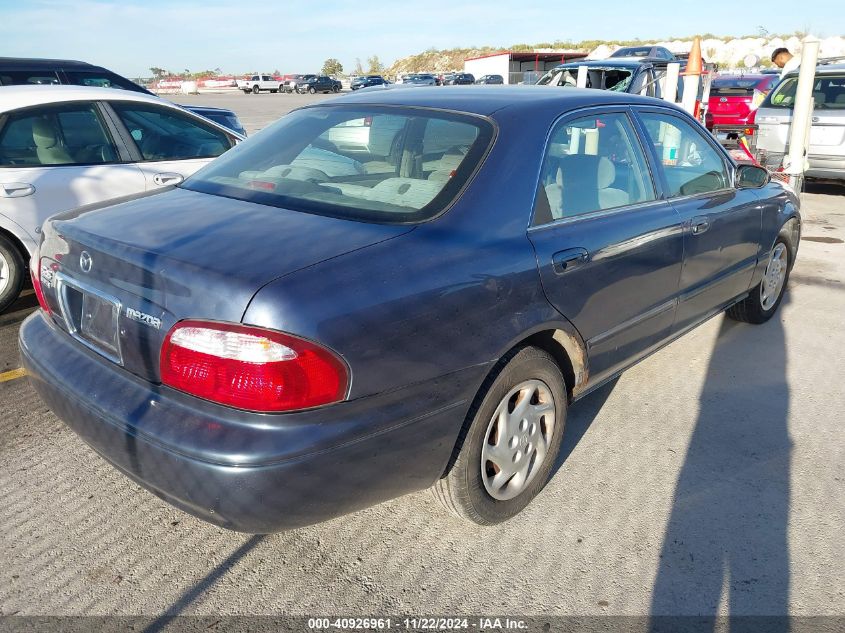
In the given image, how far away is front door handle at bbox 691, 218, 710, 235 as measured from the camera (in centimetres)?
363

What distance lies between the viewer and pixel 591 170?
3170 mm

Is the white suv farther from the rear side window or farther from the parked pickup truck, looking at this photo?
the parked pickup truck

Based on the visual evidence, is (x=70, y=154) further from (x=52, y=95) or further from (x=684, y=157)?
(x=684, y=157)

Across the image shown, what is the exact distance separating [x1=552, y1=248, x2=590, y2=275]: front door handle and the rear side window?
26.1 ft

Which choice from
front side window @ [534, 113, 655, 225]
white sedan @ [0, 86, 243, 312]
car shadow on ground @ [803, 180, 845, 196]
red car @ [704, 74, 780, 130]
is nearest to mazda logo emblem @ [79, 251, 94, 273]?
front side window @ [534, 113, 655, 225]

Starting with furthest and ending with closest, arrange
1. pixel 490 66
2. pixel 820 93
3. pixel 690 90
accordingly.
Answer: pixel 490 66
pixel 820 93
pixel 690 90

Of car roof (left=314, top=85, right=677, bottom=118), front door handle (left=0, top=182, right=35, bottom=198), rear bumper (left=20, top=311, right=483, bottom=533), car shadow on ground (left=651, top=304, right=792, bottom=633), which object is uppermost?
car roof (left=314, top=85, right=677, bottom=118)

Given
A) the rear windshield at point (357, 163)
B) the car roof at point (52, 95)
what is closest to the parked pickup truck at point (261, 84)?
the car roof at point (52, 95)

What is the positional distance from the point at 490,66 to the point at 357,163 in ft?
139

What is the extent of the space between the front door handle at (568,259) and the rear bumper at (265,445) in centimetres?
59

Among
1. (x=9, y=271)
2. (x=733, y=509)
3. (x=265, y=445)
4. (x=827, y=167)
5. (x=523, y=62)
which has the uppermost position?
(x=523, y=62)

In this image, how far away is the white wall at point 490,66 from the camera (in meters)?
39.3

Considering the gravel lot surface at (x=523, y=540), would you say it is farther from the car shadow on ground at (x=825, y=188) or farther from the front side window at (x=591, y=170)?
the car shadow on ground at (x=825, y=188)

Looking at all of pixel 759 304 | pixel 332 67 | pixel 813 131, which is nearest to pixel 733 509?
pixel 759 304
